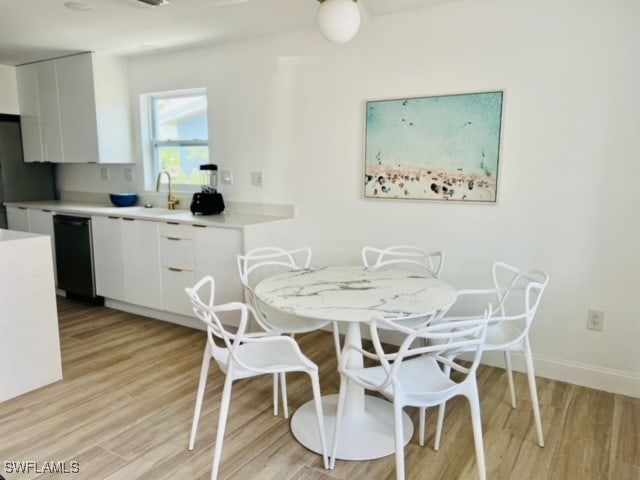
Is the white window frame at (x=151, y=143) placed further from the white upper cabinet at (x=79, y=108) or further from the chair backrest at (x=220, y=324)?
the chair backrest at (x=220, y=324)

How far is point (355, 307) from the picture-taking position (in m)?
1.85

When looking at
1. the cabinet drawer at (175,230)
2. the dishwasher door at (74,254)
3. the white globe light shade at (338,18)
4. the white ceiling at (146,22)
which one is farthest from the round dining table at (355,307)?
the dishwasher door at (74,254)

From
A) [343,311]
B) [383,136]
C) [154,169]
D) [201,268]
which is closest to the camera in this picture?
[343,311]

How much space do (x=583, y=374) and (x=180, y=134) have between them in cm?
364

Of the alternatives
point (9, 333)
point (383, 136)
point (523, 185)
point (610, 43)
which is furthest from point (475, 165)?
point (9, 333)

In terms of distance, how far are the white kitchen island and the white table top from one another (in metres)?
1.39

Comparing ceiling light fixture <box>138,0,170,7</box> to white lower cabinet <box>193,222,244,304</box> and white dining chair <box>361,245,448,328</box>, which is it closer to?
white lower cabinet <box>193,222,244,304</box>

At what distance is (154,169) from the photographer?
14.6 ft

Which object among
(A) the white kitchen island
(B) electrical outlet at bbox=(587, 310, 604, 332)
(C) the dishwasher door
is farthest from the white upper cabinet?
(B) electrical outlet at bbox=(587, 310, 604, 332)

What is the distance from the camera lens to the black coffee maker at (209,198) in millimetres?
3650

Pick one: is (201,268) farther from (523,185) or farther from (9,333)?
(523,185)

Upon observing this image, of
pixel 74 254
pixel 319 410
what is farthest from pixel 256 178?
pixel 319 410

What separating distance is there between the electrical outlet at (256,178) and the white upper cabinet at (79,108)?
148cm

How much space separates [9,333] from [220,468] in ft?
4.79
